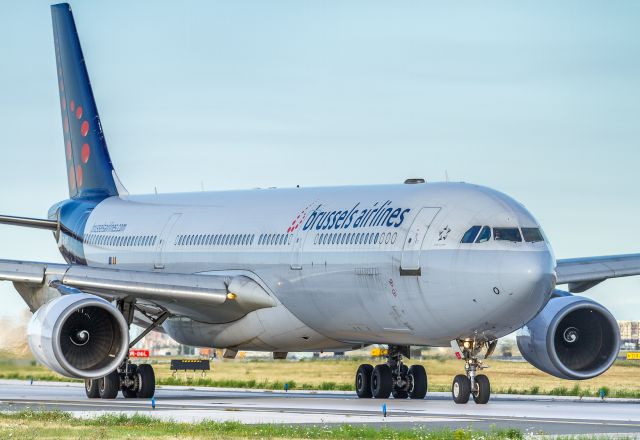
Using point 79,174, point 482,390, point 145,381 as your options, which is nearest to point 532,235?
point 482,390

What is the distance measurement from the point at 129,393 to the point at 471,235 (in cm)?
970

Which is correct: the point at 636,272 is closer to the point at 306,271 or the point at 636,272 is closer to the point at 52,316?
the point at 306,271

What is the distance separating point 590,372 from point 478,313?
5.21 m

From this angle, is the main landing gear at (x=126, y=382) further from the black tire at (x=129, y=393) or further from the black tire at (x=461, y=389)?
the black tire at (x=461, y=389)

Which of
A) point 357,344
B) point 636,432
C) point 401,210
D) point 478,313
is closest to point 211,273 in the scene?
point 357,344

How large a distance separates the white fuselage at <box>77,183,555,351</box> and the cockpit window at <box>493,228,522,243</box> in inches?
4.4

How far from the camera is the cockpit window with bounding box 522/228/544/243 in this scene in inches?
1053

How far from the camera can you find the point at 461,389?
27.7 m

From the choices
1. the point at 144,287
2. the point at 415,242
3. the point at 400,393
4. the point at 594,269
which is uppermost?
the point at 415,242

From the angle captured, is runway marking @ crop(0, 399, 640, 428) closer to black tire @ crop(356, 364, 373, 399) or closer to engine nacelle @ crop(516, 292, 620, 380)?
black tire @ crop(356, 364, 373, 399)

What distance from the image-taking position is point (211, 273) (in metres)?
34.5

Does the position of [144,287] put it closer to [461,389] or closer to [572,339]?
[461,389]

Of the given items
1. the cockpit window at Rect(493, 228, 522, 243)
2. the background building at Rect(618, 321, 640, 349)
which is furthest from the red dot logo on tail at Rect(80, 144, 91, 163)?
the background building at Rect(618, 321, 640, 349)

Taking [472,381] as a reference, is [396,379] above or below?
below
